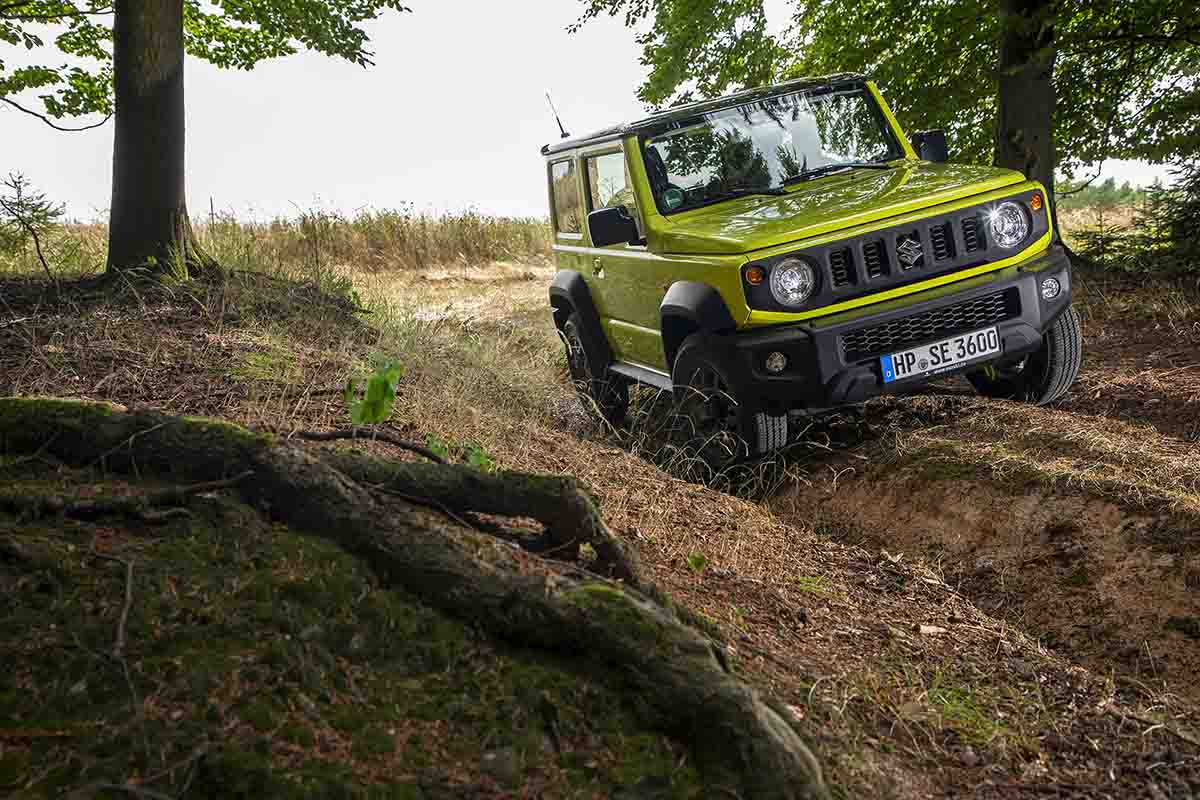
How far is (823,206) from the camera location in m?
6.18

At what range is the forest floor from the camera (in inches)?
101

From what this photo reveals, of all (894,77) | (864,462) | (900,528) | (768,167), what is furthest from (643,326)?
(894,77)

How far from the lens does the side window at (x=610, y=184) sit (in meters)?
7.32

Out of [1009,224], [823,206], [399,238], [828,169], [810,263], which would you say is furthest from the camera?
[399,238]

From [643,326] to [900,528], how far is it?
2.48 metres

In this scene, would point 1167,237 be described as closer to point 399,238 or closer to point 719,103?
point 719,103

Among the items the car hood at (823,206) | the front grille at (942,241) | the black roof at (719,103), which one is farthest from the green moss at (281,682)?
the black roof at (719,103)

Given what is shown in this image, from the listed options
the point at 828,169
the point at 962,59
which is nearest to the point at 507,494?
the point at 828,169

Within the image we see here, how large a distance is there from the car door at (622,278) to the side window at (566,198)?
0.28m

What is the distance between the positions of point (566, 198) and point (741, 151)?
84.5 inches

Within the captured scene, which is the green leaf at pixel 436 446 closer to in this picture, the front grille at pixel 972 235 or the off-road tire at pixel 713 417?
the off-road tire at pixel 713 417

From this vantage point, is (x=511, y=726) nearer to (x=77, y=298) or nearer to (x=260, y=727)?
(x=260, y=727)

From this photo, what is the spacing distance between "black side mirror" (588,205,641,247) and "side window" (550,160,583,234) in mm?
1552

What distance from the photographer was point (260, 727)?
2441mm
